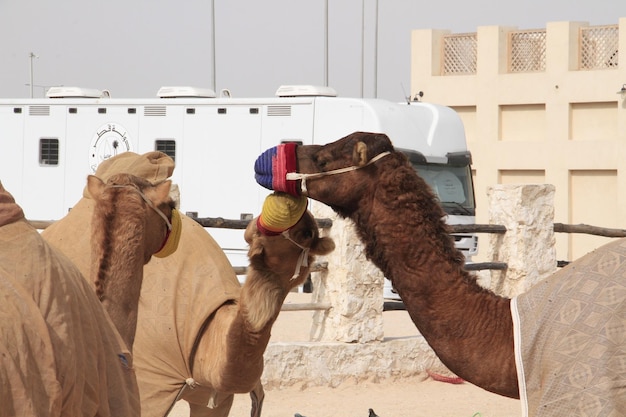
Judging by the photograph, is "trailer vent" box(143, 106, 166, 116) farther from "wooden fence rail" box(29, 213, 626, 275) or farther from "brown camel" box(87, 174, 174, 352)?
"brown camel" box(87, 174, 174, 352)

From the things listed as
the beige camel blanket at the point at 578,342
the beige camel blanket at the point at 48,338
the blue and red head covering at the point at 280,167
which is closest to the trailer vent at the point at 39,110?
the blue and red head covering at the point at 280,167

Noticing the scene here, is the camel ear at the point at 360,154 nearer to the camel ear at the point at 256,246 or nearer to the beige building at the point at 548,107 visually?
the camel ear at the point at 256,246

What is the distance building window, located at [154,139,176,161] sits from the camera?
54.1 ft

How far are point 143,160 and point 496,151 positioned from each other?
21.7 m

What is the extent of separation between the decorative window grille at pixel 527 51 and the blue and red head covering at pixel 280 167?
23250 mm

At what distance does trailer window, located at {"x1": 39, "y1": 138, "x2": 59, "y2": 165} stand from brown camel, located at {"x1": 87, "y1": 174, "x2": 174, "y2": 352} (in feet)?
43.6

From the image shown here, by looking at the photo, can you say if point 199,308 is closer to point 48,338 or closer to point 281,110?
point 48,338

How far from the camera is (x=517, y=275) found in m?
11.0

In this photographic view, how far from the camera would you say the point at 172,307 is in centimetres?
526

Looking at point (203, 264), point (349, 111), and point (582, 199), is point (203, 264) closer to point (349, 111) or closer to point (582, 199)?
point (349, 111)

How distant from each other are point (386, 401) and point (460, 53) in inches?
755

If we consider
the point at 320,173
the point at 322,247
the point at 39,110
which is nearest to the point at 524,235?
the point at 322,247

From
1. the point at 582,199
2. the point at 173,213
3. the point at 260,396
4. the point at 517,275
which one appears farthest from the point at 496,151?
the point at 173,213

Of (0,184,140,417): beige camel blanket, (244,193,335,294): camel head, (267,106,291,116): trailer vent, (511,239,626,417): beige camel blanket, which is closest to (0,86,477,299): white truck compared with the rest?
(267,106,291,116): trailer vent
